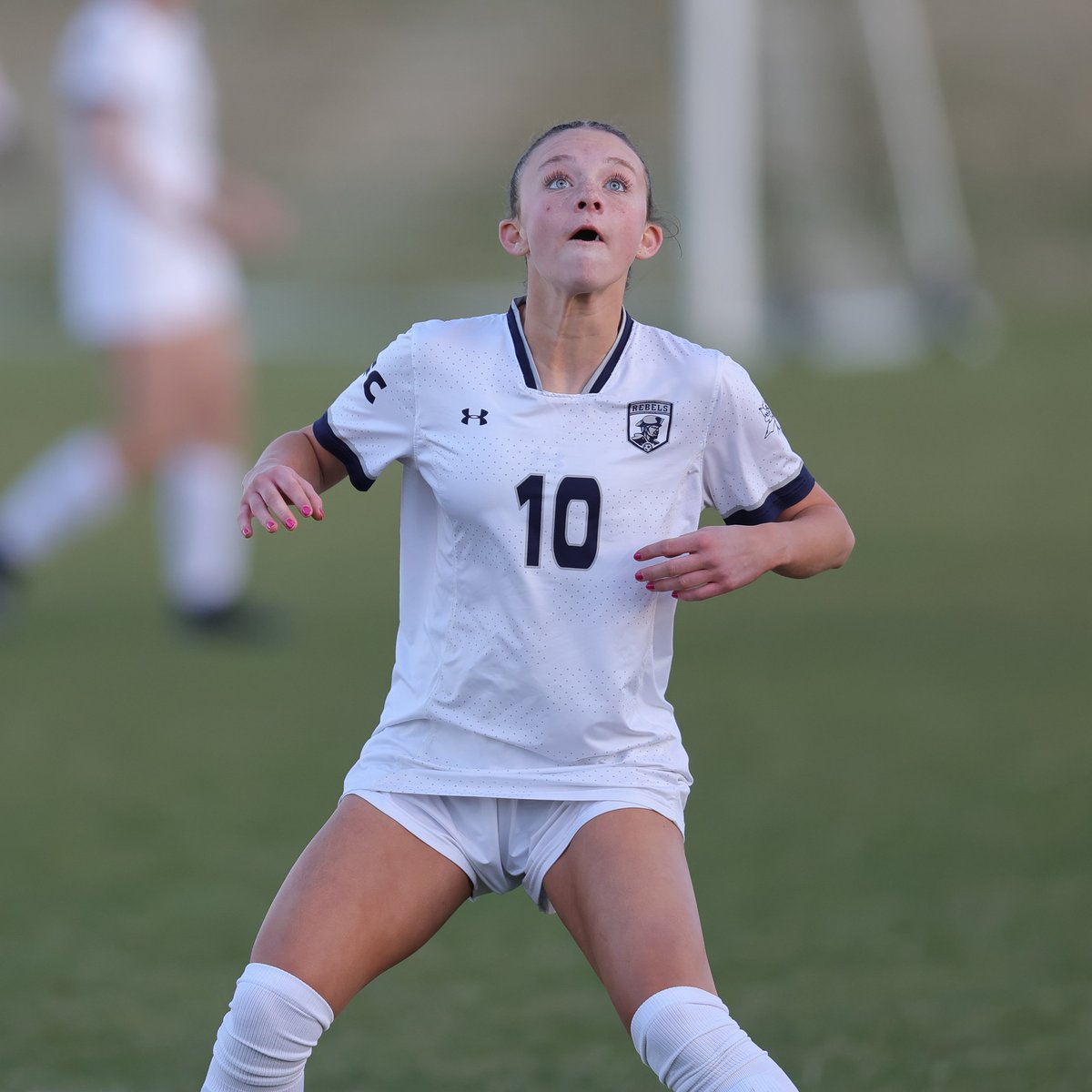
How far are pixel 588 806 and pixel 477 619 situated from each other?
0.33m

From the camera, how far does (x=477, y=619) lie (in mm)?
3102

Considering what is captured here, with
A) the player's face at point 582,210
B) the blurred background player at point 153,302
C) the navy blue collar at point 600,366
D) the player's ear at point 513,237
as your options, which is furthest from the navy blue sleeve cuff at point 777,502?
the blurred background player at point 153,302

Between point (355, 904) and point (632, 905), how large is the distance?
0.42m

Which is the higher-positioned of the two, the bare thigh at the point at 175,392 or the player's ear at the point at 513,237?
the bare thigh at the point at 175,392

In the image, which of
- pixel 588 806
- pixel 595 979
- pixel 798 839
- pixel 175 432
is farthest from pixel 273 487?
pixel 175 432

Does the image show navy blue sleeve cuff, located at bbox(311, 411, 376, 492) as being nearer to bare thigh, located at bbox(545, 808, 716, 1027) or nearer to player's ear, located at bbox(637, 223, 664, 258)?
player's ear, located at bbox(637, 223, 664, 258)

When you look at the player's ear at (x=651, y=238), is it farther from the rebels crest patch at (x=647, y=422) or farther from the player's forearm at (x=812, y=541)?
the player's forearm at (x=812, y=541)

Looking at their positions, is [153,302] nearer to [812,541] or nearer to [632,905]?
[812,541]

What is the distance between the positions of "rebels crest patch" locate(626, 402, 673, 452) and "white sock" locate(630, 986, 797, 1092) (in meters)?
0.82

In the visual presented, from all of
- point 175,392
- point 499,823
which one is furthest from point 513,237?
point 175,392

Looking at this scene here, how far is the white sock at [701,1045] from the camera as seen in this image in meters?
2.81

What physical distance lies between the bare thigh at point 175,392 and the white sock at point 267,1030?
5.37 m

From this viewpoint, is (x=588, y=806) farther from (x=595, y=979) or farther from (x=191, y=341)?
(x=191, y=341)

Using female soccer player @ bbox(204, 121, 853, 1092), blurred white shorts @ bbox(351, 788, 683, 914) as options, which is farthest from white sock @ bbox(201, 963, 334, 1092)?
blurred white shorts @ bbox(351, 788, 683, 914)
